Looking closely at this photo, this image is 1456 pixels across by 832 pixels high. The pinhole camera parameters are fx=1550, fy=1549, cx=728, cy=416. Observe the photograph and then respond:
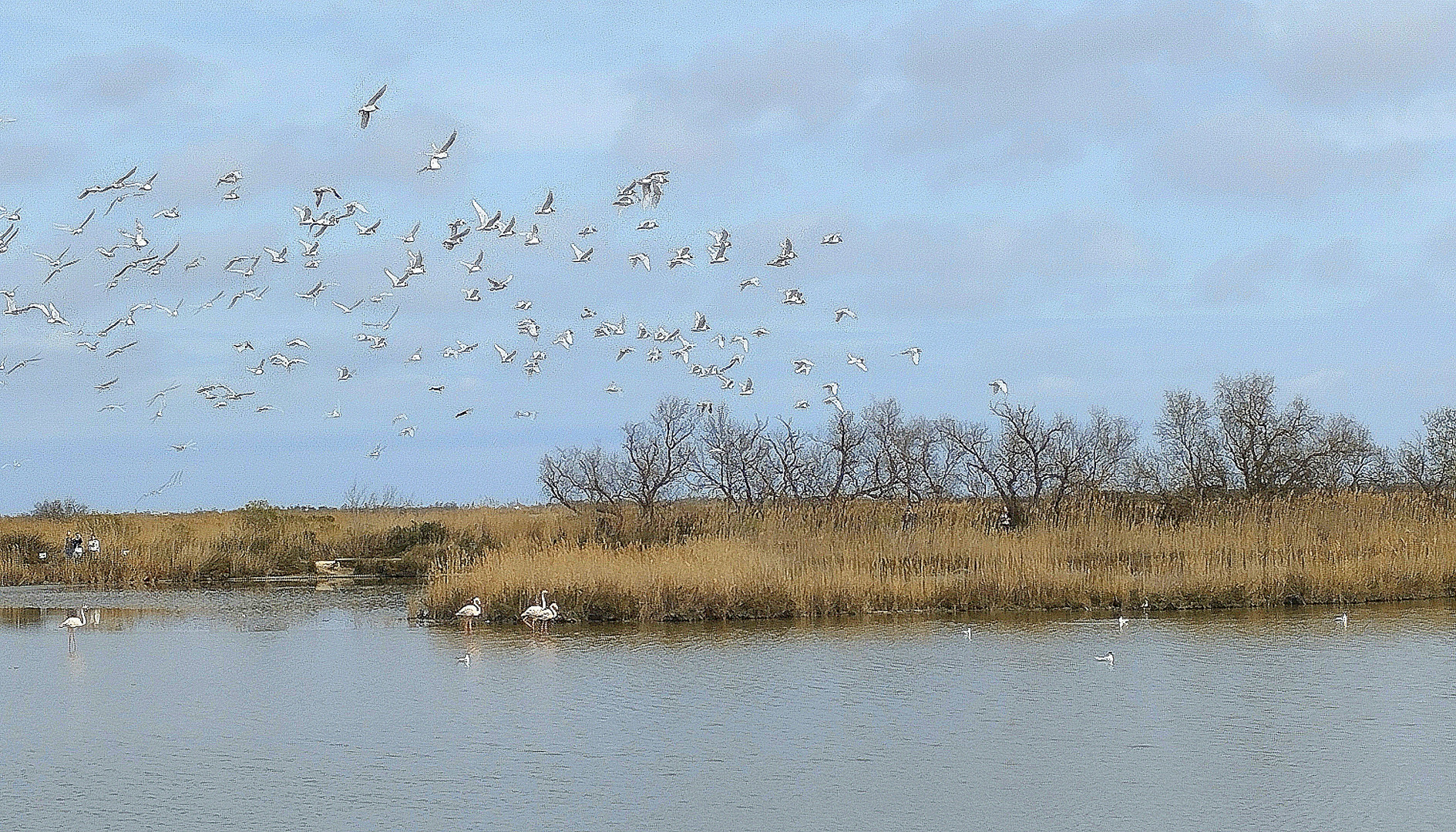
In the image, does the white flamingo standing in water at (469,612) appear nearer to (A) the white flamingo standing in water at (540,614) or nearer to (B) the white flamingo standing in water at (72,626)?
(A) the white flamingo standing in water at (540,614)

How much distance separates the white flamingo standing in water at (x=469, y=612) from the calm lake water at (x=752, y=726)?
257mm

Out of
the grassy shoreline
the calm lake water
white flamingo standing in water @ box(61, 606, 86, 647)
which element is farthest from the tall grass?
white flamingo standing in water @ box(61, 606, 86, 647)

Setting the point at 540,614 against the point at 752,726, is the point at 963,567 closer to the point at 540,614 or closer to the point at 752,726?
the point at 540,614

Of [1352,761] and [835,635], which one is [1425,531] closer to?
[835,635]

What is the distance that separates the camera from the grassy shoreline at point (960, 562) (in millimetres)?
22578

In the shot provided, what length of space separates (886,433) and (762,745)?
66.5 ft

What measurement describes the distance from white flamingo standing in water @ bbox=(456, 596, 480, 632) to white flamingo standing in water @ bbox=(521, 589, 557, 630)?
653 mm

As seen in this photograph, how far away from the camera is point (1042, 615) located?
22.9 m

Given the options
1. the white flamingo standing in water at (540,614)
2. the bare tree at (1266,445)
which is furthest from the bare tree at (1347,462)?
the white flamingo standing in water at (540,614)

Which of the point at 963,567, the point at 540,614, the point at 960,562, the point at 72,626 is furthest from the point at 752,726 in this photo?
the point at 72,626

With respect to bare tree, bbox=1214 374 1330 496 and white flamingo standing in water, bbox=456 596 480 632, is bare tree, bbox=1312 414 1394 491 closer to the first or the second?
bare tree, bbox=1214 374 1330 496

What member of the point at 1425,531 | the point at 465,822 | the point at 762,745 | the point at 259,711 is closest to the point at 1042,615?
the point at 1425,531

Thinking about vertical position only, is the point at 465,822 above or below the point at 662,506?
below

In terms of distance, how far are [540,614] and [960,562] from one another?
7124mm
